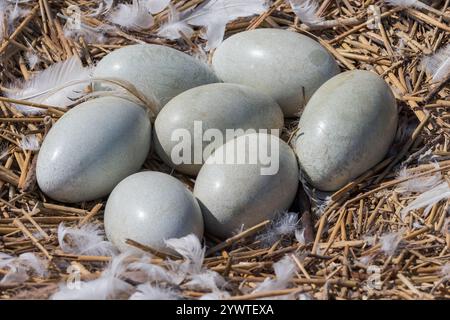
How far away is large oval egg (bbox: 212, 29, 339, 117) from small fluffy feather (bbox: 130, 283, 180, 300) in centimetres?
81

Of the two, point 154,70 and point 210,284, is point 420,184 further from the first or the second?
point 154,70

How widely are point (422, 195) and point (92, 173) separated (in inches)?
35.4

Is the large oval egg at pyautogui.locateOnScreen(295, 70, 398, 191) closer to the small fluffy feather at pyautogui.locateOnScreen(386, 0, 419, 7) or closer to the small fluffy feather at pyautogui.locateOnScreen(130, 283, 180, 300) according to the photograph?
the small fluffy feather at pyautogui.locateOnScreen(386, 0, 419, 7)

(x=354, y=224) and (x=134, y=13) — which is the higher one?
(x=134, y=13)

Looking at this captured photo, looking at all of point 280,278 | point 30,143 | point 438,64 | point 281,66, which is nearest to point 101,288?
point 280,278

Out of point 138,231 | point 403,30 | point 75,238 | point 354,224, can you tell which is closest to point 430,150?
point 354,224

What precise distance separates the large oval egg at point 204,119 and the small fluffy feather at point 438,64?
0.57m

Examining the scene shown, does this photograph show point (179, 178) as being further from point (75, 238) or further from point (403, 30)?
point (403, 30)

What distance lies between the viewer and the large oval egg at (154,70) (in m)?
2.36

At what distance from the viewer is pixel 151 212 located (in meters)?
2.00

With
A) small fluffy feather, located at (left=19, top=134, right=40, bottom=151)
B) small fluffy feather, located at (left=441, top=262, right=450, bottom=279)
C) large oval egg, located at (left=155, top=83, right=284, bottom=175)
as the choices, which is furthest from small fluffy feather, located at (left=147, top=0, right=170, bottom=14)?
small fluffy feather, located at (left=441, top=262, right=450, bottom=279)

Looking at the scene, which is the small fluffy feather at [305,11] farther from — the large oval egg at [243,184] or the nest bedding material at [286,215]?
the large oval egg at [243,184]

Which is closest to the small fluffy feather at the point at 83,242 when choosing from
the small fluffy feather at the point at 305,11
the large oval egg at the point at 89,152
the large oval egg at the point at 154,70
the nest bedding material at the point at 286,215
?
the nest bedding material at the point at 286,215

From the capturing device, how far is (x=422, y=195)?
7.07 feet
